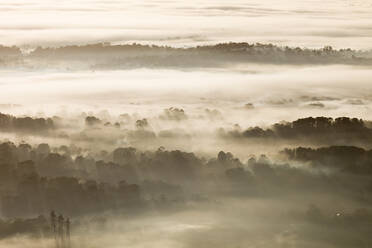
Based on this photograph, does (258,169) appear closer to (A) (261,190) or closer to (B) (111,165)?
(A) (261,190)

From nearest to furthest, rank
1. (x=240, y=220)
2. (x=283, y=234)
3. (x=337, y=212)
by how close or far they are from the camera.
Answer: (x=283, y=234) < (x=240, y=220) < (x=337, y=212)

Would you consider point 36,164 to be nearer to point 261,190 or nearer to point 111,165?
point 111,165

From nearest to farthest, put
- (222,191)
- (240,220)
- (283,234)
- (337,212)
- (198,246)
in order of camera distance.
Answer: (198,246), (283,234), (240,220), (337,212), (222,191)

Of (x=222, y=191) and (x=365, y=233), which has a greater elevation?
(x=222, y=191)

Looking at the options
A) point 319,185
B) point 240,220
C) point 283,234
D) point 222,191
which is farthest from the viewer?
point 319,185

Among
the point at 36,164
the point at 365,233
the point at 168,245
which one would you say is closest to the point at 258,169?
the point at 36,164

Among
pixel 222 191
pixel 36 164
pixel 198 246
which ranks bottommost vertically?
pixel 198 246

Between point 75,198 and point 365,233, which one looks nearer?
point 365,233

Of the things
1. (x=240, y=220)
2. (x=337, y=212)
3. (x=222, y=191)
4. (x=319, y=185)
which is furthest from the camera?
(x=319, y=185)

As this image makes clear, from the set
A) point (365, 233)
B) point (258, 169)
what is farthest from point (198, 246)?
point (258, 169)
